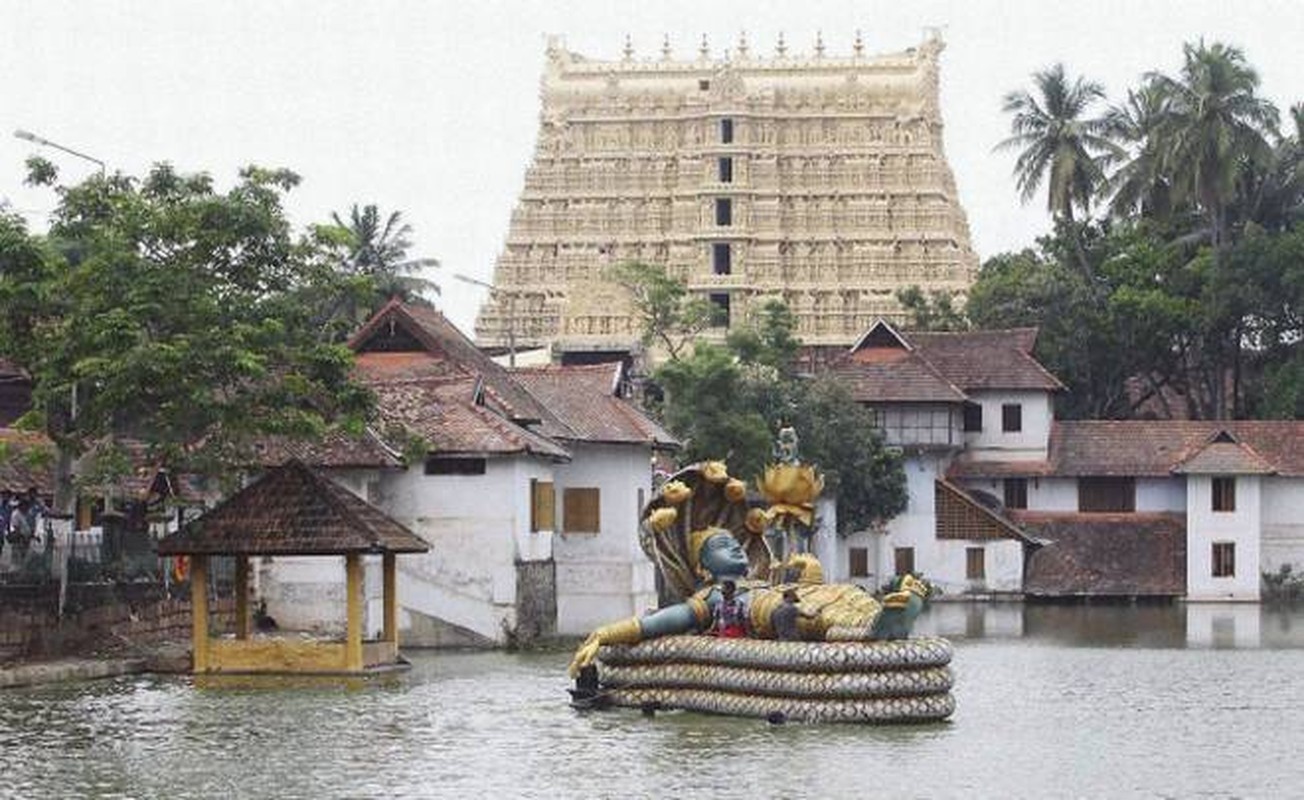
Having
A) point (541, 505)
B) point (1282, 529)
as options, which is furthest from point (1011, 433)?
point (541, 505)

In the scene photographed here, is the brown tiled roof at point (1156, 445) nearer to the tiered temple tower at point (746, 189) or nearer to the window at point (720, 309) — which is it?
the window at point (720, 309)

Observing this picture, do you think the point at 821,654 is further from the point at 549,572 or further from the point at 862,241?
the point at 862,241

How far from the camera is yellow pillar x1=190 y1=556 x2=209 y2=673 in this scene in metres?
36.1

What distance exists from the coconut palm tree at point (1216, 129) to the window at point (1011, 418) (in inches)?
402

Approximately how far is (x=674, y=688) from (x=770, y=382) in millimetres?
37147

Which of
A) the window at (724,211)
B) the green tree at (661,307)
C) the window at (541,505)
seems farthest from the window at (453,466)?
the window at (724,211)

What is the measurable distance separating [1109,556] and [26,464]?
126ft

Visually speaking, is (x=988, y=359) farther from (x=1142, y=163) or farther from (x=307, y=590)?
(x=307, y=590)

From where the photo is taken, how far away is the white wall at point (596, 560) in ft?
161

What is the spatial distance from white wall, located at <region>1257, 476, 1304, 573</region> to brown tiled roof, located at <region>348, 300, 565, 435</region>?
2844cm

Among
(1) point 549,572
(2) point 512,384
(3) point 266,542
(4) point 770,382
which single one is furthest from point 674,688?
(4) point 770,382

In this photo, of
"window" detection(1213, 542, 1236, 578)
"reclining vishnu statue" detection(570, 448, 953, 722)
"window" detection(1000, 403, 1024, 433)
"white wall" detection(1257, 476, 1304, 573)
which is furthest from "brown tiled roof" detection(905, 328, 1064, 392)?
"reclining vishnu statue" detection(570, 448, 953, 722)

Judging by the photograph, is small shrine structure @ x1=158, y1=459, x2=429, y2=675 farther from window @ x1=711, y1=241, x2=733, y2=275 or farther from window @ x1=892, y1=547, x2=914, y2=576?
window @ x1=711, y1=241, x2=733, y2=275

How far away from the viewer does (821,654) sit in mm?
28828
